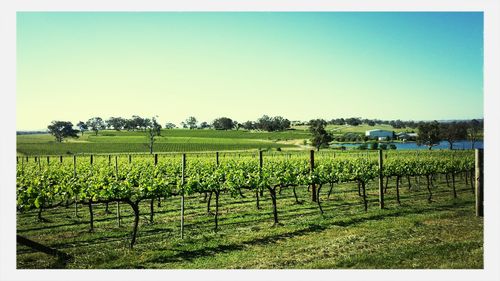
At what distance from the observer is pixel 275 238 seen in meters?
6.94

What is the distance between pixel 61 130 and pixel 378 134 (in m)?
40.1

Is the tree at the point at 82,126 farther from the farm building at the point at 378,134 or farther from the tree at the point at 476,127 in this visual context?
the tree at the point at 476,127

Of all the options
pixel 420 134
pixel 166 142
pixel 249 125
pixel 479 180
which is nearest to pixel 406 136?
pixel 420 134

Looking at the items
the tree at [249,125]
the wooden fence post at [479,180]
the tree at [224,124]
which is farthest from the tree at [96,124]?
the wooden fence post at [479,180]

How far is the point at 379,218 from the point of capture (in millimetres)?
8562

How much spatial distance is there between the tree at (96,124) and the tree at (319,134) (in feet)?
101

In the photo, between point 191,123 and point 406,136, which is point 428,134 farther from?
point 191,123

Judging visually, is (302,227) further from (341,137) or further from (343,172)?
(341,137)

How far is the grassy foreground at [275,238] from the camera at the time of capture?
5.76 meters

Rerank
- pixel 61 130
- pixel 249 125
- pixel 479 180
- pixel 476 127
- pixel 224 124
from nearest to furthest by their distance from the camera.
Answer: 1. pixel 479 180
2. pixel 476 127
3. pixel 61 130
4. pixel 249 125
5. pixel 224 124

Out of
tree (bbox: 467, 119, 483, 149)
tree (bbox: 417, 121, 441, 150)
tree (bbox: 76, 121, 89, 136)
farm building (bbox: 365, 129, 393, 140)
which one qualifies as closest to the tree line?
tree (bbox: 417, 121, 441, 150)

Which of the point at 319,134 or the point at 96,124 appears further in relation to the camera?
the point at 96,124

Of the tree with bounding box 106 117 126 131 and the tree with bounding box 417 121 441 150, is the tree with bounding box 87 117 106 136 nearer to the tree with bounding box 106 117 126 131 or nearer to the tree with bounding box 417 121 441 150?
the tree with bounding box 106 117 126 131
